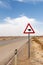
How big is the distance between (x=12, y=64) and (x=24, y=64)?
81cm

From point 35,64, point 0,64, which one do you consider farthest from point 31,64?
point 0,64

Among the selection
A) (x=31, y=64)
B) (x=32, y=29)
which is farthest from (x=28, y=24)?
(x=31, y=64)

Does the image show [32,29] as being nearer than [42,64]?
No

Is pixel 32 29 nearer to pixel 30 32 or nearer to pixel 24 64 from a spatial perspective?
pixel 30 32

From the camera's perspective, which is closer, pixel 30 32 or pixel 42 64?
pixel 42 64

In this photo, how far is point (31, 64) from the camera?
11445 millimetres

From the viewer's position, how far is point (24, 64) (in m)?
11.4

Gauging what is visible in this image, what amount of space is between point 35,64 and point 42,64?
17.6 inches

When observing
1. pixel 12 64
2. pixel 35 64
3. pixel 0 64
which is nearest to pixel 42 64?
pixel 35 64

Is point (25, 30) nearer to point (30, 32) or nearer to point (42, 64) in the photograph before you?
point (30, 32)

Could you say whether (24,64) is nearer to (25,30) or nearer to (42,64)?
(42,64)

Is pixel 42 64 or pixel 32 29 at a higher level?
pixel 32 29

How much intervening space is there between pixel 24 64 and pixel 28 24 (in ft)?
9.43

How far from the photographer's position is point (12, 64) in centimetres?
1162
